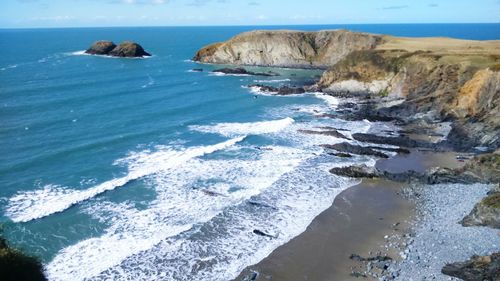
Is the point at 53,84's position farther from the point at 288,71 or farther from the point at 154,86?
the point at 288,71

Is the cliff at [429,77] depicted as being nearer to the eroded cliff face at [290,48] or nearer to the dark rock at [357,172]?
the eroded cliff face at [290,48]

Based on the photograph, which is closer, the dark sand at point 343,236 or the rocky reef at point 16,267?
the rocky reef at point 16,267

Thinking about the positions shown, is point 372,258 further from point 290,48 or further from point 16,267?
point 290,48

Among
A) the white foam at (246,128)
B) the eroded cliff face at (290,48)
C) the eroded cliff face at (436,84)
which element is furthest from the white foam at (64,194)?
the eroded cliff face at (290,48)

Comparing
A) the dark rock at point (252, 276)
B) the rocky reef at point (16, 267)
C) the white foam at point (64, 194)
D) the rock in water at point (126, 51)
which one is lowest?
the dark rock at point (252, 276)

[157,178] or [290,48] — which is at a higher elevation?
[290,48]

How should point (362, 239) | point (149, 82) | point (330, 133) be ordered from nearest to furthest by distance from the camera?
1. point (362, 239)
2. point (330, 133)
3. point (149, 82)

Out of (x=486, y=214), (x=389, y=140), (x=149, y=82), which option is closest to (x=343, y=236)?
(x=486, y=214)
